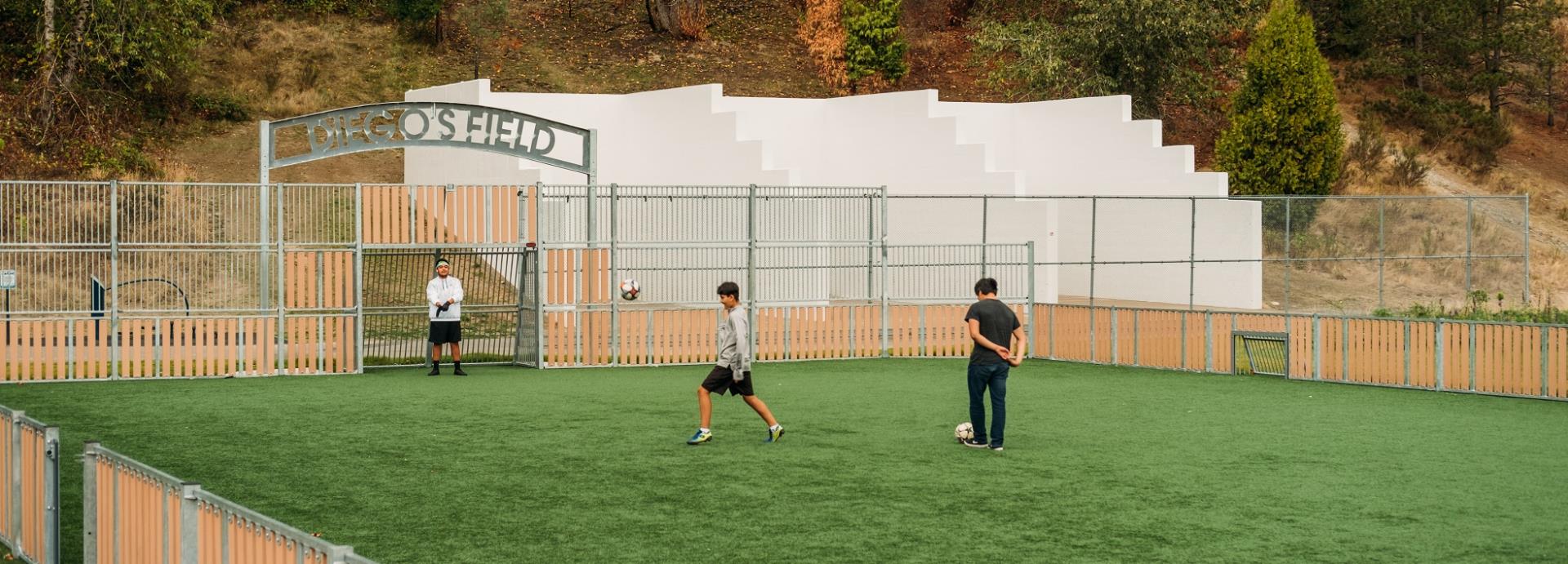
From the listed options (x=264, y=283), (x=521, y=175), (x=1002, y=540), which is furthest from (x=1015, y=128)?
(x=1002, y=540)

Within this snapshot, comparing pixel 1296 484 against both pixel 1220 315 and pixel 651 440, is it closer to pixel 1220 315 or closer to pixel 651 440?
pixel 651 440

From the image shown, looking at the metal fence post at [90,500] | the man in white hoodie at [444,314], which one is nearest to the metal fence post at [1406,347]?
the man in white hoodie at [444,314]

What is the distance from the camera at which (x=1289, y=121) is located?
37125mm

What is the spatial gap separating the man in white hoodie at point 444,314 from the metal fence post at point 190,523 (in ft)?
48.7

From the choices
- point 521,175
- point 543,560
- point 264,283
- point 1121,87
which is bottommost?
point 543,560

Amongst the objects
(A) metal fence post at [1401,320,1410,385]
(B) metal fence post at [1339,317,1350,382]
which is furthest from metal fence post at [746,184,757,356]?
(A) metal fence post at [1401,320,1410,385]

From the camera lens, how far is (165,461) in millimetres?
13297

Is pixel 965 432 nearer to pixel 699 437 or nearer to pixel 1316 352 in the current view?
pixel 699 437

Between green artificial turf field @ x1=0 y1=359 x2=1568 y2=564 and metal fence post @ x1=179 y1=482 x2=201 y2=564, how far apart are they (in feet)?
8.07

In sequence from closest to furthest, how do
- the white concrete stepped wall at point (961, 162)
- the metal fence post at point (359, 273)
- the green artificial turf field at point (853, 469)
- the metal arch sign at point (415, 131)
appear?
1. the green artificial turf field at point (853, 469)
2. the metal fence post at point (359, 273)
3. the metal arch sign at point (415, 131)
4. the white concrete stepped wall at point (961, 162)

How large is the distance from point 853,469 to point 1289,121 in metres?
26.9

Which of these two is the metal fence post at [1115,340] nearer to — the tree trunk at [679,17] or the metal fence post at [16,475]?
the metal fence post at [16,475]

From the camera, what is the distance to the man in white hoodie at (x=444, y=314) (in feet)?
71.6

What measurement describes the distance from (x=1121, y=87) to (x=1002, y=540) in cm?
3277
